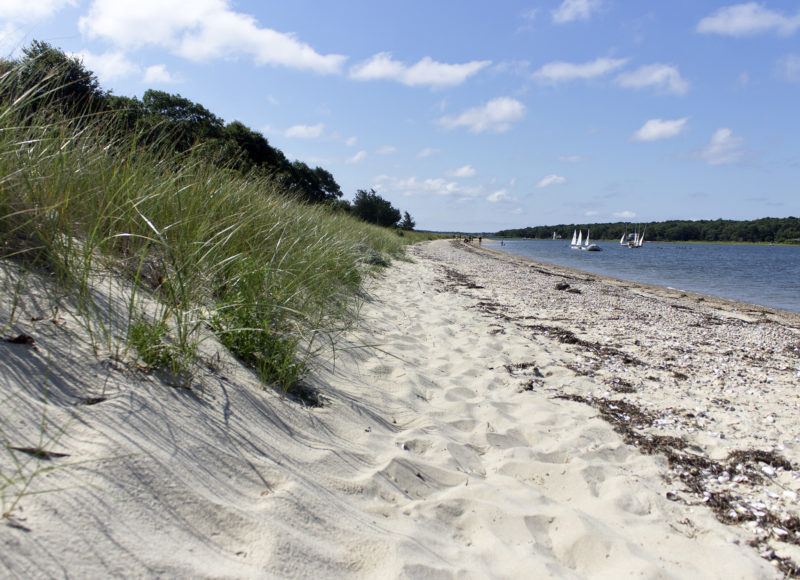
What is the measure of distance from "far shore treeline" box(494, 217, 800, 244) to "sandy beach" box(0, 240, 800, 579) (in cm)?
8750

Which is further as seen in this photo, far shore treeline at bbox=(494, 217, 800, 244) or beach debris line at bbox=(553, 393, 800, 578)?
far shore treeline at bbox=(494, 217, 800, 244)

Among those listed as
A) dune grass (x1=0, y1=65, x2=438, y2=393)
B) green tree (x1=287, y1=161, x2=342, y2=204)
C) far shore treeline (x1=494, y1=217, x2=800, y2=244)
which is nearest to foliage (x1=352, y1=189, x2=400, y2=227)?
green tree (x1=287, y1=161, x2=342, y2=204)

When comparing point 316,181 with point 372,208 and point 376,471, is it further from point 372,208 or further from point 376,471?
point 376,471

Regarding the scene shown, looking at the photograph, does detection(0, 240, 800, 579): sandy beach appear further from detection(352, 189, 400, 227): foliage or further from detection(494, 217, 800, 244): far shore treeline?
detection(494, 217, 800, 244): far shore treeline

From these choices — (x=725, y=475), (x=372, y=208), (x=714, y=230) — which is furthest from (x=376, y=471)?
(x=714, y=230)

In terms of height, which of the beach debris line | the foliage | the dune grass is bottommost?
the beach debris line

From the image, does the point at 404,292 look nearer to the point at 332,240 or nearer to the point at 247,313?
the point at 332,240

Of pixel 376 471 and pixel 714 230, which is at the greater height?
pixel 714 230

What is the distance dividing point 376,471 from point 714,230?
12185 centimetres

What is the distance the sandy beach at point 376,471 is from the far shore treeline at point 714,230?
87500 millimetres

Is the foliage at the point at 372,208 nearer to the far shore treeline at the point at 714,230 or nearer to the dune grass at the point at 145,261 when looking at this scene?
the dune grass at the point at 145,261

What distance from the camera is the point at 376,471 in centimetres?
199

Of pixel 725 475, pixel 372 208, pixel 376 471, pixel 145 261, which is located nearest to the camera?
pixel 376 471

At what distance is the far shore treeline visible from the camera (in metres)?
90.7
